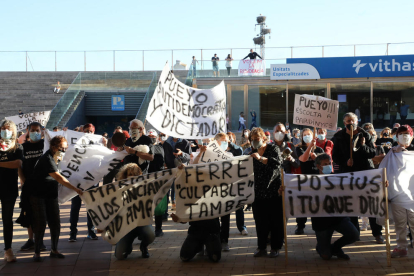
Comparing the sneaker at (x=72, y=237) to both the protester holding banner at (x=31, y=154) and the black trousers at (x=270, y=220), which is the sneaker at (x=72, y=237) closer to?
the protester holding banner at (x=31, y=154)

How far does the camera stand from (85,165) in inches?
299

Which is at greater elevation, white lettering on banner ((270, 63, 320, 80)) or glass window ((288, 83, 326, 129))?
white lettering on banner ((270, 63, 320, 80))

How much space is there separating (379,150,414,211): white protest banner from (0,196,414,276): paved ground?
0.81 metres

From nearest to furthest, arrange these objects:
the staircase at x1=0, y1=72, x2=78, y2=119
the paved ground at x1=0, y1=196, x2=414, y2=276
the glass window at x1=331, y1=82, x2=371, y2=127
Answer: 1. the paved ground at x1=0, y1=196, x2=414, y2=276
2. the glass window at x1=331, y1=82, x2=371, y2=127
3. the staircase at x1=0, y1=72, x2=78, y2=119

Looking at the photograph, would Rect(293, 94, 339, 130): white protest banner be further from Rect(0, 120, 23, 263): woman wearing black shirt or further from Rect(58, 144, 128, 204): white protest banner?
Rect(0, 120, 23, 263): woman wearing black shirt

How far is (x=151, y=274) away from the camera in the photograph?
6332 mm

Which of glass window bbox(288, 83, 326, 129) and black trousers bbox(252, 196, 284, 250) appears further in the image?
glass window bbox(288, 83, 326, 129)

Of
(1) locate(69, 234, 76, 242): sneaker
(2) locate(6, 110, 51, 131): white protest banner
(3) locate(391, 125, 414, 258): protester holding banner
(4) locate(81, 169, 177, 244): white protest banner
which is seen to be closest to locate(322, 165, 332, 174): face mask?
(3) locate(391, 125, 414, 258): protester holding banner

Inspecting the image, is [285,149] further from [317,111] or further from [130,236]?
[130,236]

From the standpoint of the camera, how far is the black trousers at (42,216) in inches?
275

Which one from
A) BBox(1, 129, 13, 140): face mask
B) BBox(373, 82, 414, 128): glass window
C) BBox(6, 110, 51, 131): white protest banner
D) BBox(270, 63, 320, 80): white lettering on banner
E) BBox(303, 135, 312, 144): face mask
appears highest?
BBox(270, 63, 320, 80): white lettering on banner

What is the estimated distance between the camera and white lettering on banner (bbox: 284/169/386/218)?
6.55 metres

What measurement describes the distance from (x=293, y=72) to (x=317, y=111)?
65.4 ft

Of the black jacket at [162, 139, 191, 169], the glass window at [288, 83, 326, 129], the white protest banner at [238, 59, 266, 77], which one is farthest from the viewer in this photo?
the white protest banner at [238, 59, 266, 77]
